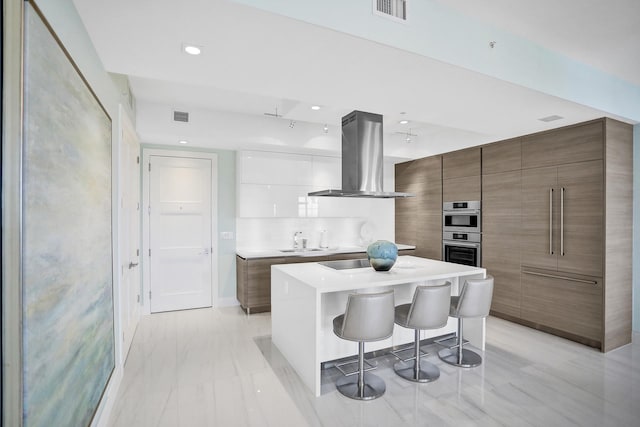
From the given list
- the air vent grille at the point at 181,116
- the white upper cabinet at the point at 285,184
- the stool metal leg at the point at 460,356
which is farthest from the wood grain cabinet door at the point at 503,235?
the air vent grille at the point at 181,116

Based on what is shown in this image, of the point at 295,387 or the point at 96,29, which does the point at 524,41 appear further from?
the point at 295,387

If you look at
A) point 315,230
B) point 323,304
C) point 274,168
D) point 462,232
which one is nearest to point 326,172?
point 274,168

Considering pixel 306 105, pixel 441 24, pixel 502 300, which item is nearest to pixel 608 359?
pixel 502 300

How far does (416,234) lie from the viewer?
5.74m

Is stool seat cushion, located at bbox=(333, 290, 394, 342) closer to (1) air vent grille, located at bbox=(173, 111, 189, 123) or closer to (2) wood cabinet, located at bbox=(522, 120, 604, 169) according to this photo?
(2) wood cabinet, located at bbox=(522, 120, 604, 169)

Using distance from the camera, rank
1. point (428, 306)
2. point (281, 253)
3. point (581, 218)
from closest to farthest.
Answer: point (428, 306)
point (581, 218)
point (281, 253)

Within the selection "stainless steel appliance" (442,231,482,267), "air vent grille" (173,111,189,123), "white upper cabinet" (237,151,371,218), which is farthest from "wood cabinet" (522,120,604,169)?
"air vent grille" (173,111,189,123)

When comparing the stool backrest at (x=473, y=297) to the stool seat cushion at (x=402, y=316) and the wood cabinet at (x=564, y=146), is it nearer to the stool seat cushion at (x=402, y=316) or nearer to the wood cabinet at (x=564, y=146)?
the stool seat cushion at (x=402, y=316)

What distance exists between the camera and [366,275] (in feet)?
9.97

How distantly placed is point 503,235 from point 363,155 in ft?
7.08

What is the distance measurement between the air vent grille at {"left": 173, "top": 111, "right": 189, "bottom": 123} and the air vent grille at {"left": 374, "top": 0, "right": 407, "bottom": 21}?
2931mm

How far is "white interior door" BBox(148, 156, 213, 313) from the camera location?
4637 mm

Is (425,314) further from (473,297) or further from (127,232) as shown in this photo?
(127,232)

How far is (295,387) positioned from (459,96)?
2775 millimetres
